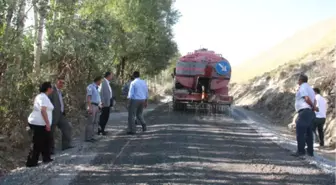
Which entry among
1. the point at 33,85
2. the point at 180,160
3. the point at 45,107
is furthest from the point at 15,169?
the point at 33,85

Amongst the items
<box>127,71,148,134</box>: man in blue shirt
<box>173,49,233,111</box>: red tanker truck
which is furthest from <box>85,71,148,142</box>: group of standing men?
<box>173,49,233,111</box>: red tanker truck

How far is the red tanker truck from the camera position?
20188 millimetres

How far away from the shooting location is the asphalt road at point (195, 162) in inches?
288

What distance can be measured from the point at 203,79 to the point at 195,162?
12.4 metres

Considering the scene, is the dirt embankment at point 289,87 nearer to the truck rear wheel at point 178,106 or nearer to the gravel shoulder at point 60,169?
the truck rear wheel at point 178,106

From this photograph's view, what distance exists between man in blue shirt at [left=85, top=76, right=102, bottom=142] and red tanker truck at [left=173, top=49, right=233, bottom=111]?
339 inches

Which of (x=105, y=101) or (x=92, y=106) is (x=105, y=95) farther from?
(x=92, y=106)

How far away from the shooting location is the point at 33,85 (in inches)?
486

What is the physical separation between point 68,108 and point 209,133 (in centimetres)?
488

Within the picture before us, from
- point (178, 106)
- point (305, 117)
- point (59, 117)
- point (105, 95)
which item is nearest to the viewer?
point (305, 117)

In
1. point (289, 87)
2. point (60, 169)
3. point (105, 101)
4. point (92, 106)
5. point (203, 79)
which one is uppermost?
point (203, 79)

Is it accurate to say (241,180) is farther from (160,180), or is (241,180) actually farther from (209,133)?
(209,133)

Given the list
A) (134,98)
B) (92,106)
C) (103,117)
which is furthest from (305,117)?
(103,117)

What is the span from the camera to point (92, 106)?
38.6 feet
